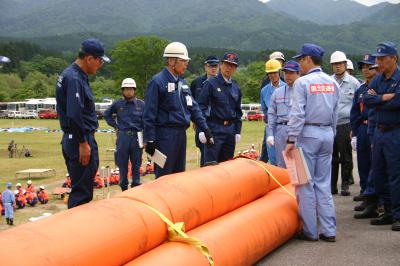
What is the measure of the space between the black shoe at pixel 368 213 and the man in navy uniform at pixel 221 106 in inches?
83.7

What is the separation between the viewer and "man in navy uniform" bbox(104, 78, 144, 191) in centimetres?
927

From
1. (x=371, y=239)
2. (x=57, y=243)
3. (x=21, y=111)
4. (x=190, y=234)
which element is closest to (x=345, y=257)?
(x=371, y=239)

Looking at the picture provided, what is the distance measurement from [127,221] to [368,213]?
422 centimetres

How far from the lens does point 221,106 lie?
7762 millimetres

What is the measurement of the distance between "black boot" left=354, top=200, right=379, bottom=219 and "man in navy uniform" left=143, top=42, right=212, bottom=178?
2.51m

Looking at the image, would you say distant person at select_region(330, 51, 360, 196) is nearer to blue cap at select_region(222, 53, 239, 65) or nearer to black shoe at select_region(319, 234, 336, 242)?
blue cap at select_region(222, 53, 239, 65)

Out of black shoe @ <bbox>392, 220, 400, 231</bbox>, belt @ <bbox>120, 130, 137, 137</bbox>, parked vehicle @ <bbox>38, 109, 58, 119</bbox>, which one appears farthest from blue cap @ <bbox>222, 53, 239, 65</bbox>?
parked vehicle @ <bbox>38, 109, 58, 119</bbox>

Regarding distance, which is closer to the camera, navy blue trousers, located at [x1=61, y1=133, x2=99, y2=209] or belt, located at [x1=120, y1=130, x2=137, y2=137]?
navy blue trousers, located at [x1=61, y1=133, x2=99, y2=209]

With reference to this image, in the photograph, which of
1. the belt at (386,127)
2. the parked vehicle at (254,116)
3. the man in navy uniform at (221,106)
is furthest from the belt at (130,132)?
the parked vehicle at (254,116)

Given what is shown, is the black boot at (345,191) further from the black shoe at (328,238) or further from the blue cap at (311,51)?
the blue cap at (311,51)

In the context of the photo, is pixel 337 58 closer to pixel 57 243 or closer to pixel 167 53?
pixel 167 53

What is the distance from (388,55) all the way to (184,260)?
3.93 metres

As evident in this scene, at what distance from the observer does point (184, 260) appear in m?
3.85

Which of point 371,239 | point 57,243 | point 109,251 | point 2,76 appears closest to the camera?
point 57,243
